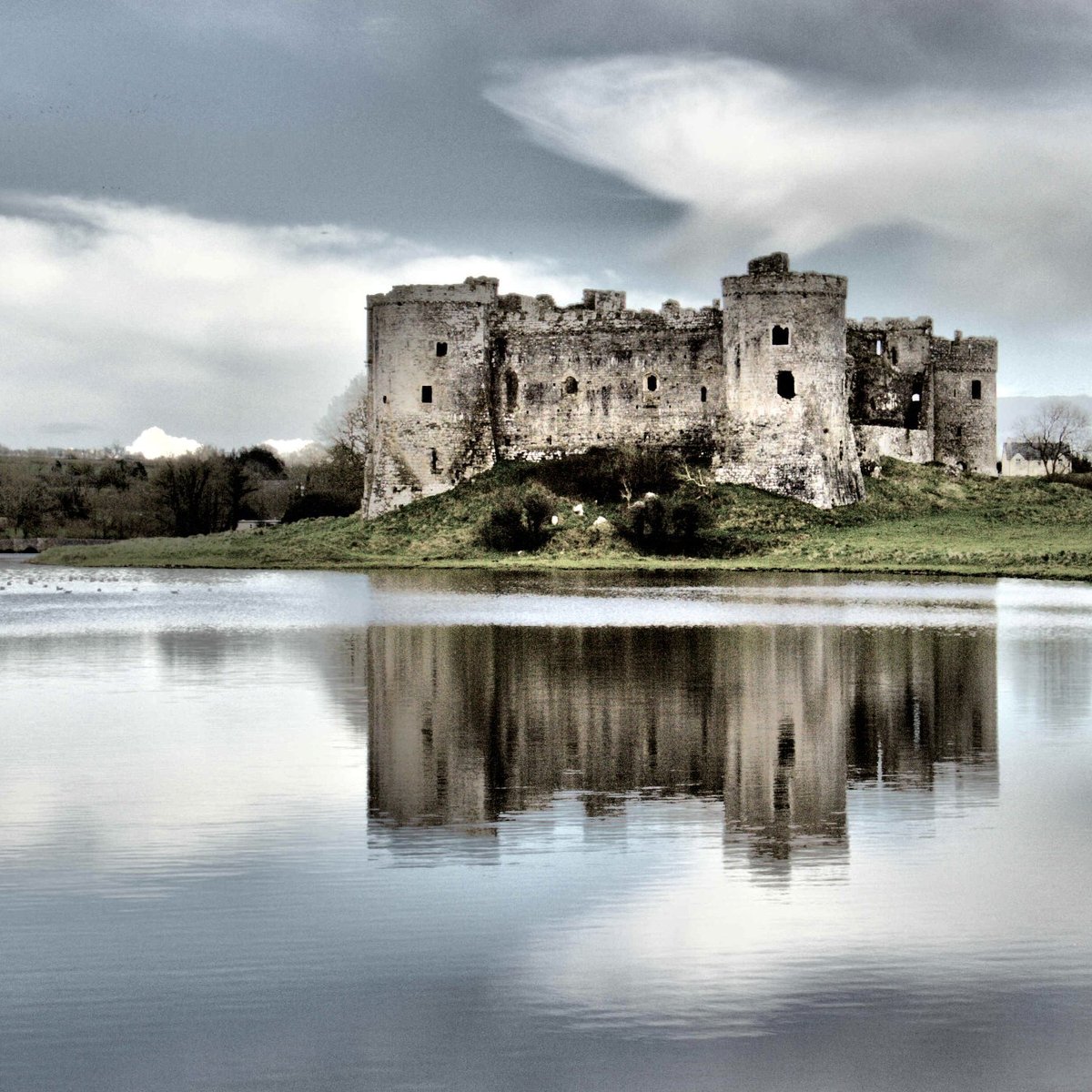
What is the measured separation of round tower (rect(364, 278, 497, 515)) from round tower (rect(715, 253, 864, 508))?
8338 mm

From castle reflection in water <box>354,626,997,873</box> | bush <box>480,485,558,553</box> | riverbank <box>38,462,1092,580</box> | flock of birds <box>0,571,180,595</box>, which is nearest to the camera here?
castle reflection in water <box>354,626,997,873</box>

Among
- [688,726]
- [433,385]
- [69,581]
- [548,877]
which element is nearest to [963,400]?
[433,385]

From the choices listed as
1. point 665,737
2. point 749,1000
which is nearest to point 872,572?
point 665,737

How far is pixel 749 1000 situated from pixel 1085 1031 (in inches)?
52.4

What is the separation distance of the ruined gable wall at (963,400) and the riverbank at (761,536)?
2615 mm

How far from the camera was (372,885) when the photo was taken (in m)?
8.74

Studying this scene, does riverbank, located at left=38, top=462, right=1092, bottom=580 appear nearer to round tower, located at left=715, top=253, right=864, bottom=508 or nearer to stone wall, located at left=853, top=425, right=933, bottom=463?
stone wall, located at left=853, top=425, right=933, bottom=463

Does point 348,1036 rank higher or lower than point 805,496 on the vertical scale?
lower

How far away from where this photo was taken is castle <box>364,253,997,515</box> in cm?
5153

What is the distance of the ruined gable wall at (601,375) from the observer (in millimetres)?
53438

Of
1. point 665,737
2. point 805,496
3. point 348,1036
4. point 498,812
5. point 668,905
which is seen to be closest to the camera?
point 348,1036

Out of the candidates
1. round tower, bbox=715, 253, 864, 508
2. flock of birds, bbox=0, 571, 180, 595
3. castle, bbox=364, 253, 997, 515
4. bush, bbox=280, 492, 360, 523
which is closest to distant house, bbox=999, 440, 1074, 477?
castle, bbox=364, 253, 997, 515

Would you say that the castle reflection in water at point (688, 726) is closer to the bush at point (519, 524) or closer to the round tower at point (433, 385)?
the bush at point (519, 524)

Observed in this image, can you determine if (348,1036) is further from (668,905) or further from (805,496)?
(805,496)
